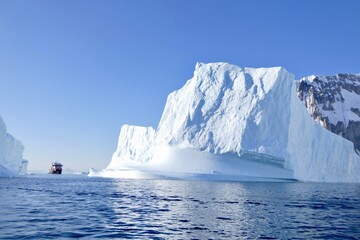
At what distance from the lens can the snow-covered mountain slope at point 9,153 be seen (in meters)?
53.8

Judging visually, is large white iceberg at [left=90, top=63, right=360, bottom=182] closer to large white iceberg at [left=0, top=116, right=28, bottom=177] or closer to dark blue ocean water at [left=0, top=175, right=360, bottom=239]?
large white iceberg at [left=0, top=116, right=28, bottom=177]

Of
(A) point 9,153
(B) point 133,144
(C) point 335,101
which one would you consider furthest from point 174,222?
(C) point 335,101

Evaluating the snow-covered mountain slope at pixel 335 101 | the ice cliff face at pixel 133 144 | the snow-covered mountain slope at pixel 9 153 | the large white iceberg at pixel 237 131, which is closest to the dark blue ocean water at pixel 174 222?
the large white iceberg at pixel 237 131

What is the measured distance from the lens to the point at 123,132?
74.3m

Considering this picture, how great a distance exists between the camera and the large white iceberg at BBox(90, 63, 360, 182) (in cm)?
4838

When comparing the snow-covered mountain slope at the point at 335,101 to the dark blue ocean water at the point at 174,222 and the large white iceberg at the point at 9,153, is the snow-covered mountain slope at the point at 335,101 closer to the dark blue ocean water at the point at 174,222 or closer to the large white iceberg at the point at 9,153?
the large white iceberg at the point at 9,153

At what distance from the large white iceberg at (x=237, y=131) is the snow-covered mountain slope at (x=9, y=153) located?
15899 millimetres

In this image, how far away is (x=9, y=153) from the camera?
64.3 meters

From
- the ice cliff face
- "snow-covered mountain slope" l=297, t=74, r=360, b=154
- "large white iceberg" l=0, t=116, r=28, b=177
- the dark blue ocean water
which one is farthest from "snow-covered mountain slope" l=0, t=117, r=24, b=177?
"snow-covered mountain slope" l=297, t=74, r=360, b=154

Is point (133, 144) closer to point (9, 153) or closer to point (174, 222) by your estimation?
point (9, 153)

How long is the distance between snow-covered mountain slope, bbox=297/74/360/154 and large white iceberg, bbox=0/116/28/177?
75.6 m

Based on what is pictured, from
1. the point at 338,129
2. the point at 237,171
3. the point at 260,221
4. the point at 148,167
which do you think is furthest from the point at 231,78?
the point at 338,129

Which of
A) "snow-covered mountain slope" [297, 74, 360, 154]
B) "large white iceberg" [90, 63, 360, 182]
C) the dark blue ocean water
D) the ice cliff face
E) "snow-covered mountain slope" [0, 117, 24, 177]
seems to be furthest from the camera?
"snow-covered mountain slope" [297, 74, 360, 154]

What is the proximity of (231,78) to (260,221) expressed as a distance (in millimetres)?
39776
